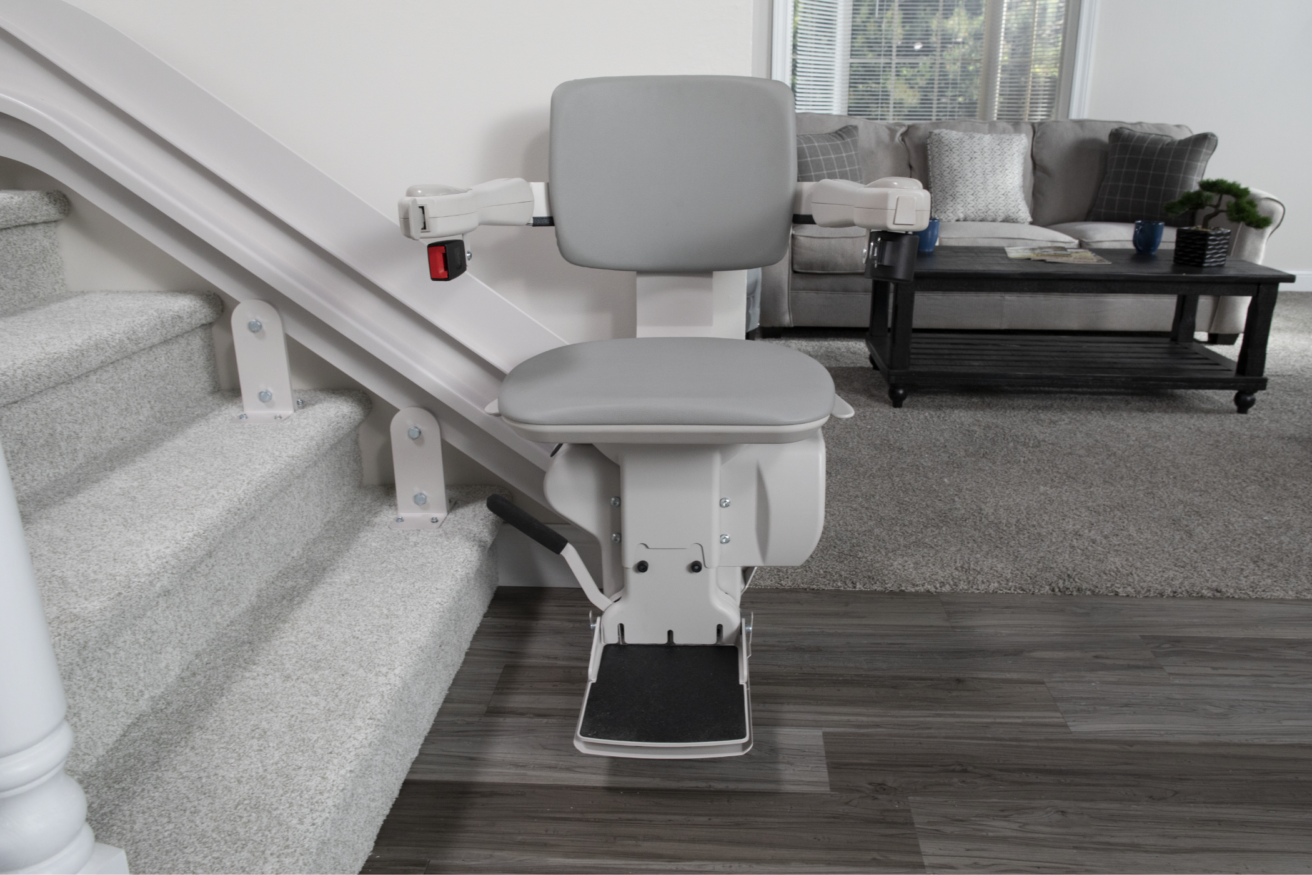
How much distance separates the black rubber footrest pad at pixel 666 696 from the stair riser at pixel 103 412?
79cm

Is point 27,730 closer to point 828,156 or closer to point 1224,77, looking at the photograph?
point 828,156

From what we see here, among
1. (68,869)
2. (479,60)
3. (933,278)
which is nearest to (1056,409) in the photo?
(933,278)

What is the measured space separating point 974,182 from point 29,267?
12.2ft

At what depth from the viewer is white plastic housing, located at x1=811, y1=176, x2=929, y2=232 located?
124 cm

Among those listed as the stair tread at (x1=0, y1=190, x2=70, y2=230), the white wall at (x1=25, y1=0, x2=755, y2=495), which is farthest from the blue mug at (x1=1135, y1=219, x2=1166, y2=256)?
the stair tread at (x1=0, y1=190, x2=70, y2=230)

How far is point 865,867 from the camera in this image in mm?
1177

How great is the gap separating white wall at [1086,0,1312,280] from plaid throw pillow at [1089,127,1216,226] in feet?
3.46

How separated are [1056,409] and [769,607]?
5.68 feet

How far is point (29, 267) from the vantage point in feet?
5.37

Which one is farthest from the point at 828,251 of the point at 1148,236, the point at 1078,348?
the point at 1148,236

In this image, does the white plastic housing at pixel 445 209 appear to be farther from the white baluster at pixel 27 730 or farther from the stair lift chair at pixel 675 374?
the white baluster at pixel 27 730

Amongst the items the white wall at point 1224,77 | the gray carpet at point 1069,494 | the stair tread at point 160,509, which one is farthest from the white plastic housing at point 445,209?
the white wall at point 1224,77

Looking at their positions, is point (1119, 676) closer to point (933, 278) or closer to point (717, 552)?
point (717, 552)

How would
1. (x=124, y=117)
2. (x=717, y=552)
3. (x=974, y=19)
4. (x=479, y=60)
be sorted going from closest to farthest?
(x=717, y=552) < (x=124, y=117) < (x=479, y=60) < (x=974, y=19)
